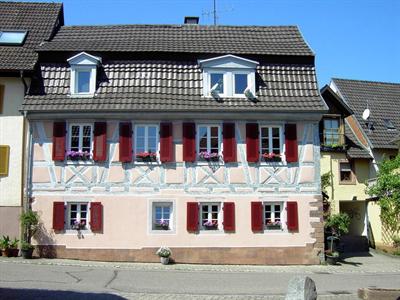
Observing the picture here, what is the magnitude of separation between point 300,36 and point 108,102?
9273 millimetres

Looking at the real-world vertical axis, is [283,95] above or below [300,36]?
below

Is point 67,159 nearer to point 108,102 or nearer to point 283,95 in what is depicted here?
point 108,102

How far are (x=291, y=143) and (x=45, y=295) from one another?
12.0 metres

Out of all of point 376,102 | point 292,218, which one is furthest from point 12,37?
point 376,102

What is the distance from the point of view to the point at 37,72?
71.5 feet

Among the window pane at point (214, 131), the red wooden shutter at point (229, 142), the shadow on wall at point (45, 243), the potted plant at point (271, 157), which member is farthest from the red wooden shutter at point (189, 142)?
the shadow on wall at point (45, 243)

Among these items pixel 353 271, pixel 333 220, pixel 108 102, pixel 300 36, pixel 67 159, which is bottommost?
pixel 353 271

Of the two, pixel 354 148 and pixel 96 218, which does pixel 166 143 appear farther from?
pixel 354 148

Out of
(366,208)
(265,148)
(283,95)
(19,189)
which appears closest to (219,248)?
(265,148)

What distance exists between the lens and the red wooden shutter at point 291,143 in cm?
2125

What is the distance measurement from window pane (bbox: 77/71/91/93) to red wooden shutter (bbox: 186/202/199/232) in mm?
5974

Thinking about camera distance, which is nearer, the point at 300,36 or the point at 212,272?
the point at 212,272

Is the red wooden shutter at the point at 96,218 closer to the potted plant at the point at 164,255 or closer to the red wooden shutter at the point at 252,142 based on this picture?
the potted plant at the point at 164,255

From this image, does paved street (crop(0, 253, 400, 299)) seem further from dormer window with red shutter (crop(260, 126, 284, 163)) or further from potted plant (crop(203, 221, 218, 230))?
dormer window with red shutter (crop(260, 126, 284, 163))
